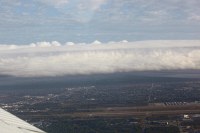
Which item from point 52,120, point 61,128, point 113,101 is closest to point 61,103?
point 113,101

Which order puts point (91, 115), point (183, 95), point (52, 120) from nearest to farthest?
1. point (52, 120)
2. point (91, 115)
3. point (183, 95)

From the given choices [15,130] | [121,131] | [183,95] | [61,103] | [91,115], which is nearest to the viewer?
[15,130]

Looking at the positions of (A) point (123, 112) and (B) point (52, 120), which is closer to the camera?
(B) point (52, 120)

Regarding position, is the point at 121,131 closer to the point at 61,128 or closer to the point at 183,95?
the point at 61,128

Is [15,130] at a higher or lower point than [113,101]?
higher

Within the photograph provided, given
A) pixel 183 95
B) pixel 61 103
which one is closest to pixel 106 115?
pixel 61 103

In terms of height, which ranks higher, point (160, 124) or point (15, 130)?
point (15, 130)

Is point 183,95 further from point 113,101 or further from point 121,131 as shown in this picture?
point 121,131

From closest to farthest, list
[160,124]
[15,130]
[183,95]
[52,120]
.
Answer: [15,130] < [160,124] < [52,120] < [183,95]

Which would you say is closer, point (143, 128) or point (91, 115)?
point (143, 128)
